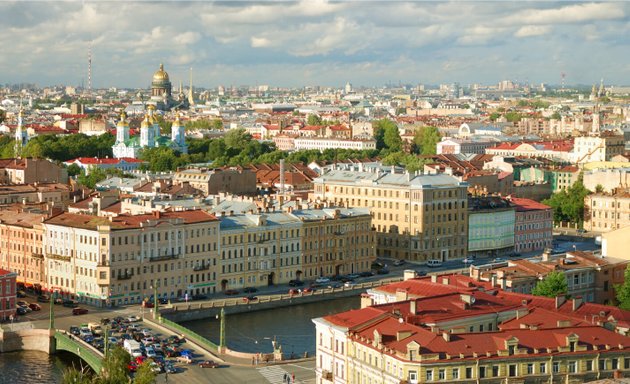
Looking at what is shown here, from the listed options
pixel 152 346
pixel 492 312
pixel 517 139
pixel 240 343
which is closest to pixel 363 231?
pixel 240 343

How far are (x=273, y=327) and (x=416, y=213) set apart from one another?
17.9 metres

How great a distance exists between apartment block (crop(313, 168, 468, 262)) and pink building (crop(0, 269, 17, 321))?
73.3 feet

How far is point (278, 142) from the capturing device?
465ft

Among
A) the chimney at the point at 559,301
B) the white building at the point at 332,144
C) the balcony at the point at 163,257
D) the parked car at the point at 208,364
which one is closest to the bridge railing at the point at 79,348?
the parked car at the point at 208,364

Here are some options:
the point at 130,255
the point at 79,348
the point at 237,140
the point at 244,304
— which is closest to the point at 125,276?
the point at 130,255

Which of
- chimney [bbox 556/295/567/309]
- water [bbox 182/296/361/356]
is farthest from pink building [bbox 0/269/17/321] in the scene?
chimney [bbox 556/295/567/309]

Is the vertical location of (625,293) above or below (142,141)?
below

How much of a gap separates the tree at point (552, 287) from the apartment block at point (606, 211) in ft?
112

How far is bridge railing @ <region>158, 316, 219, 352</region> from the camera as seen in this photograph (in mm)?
41000

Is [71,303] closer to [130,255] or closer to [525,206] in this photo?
[130,255]

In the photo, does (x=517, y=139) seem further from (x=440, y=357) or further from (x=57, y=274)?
(x=440, y=357)

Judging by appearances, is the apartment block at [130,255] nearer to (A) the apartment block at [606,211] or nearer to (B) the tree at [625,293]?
(B) the tree at [625,293]

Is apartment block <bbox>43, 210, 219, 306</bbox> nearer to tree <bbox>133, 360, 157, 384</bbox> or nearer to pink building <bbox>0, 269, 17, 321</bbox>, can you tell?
pink building <bbox>0, 269, 17, 321</bbox>

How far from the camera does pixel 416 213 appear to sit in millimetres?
62406
